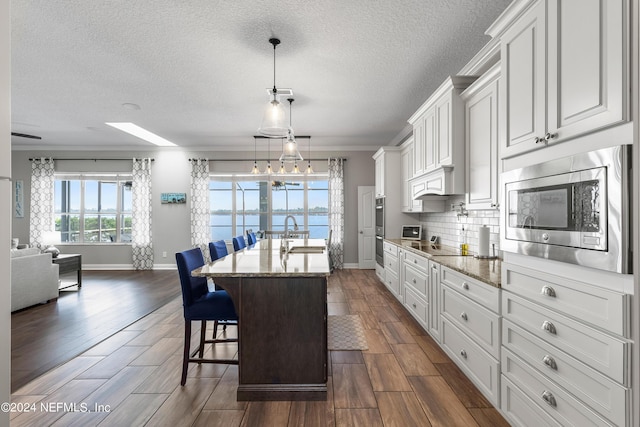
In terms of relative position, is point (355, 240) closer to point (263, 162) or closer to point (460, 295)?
point (263, 162)

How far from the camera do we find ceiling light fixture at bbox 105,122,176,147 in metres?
5.36

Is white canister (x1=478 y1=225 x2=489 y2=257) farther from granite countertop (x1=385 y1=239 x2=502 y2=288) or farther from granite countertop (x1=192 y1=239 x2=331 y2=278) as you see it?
granite countertop (x1=192 y1=239 x2=331 y2=278)

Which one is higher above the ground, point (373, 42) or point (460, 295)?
point (373, 42)

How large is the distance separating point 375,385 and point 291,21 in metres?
2.83

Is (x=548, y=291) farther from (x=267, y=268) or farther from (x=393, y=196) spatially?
(x=393, y=196)

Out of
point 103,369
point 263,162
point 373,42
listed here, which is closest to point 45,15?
point 373,42

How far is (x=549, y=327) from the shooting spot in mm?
1455

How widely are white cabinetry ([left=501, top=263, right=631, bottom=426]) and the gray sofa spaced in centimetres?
518

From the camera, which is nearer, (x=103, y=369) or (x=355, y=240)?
(x=103, y=369)

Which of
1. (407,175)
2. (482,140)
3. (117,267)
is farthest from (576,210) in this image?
(117,267)

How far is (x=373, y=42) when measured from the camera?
274 centimetres

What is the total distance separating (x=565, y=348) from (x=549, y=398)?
0.29m

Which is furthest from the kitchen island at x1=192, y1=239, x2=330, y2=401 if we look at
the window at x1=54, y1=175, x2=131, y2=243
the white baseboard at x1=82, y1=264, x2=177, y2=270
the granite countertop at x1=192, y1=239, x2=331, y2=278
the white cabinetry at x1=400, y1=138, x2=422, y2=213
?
the window at x1=54, y1=175, x2=131, y2=243

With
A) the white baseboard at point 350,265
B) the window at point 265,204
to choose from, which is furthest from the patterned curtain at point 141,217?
the white baseboard at point 350,265
